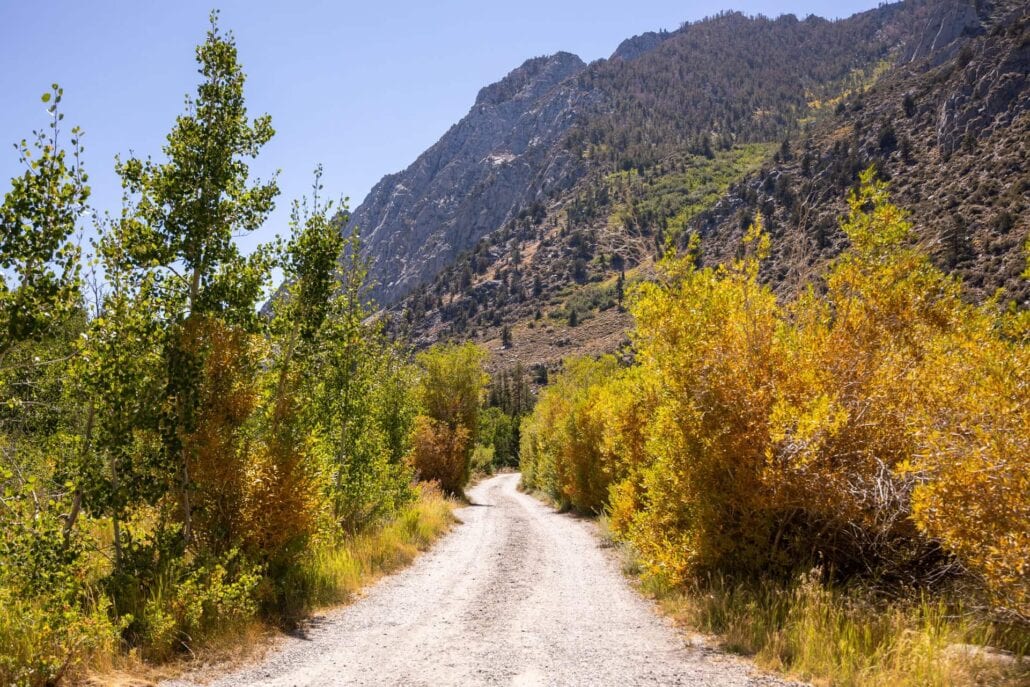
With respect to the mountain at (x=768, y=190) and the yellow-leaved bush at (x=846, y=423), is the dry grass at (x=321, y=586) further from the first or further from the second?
the mountain at (x=768, y=190)

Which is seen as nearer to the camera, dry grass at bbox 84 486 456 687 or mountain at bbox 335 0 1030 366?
dry grass at bbox 84 486 456 687

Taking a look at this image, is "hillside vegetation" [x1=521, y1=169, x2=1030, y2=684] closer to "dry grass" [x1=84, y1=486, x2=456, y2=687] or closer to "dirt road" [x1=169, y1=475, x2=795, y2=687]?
"dirt road" [x1=169, y1=475, x2=795, y2=687]

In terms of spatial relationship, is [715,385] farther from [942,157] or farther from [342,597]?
[942,157]

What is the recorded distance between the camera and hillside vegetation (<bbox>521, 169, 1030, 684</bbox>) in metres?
5.46

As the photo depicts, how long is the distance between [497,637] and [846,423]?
590cm

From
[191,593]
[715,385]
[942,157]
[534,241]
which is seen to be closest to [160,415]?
[191,593]

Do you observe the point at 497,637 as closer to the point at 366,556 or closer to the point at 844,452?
the point at 844,452

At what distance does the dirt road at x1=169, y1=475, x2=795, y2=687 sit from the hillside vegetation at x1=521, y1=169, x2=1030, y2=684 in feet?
3.62

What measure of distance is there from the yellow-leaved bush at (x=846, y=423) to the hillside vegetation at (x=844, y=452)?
1.1 inches

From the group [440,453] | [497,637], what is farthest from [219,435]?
[440,453]

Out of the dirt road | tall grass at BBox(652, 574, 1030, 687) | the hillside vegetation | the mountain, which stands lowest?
the dirt road

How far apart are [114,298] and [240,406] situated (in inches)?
91.2

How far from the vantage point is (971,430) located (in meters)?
5.51

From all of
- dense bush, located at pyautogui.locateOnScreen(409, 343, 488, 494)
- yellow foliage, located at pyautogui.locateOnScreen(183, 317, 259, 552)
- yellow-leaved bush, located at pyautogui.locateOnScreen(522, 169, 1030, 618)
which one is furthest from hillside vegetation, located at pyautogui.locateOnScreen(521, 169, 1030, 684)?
dense bush, located at pyautogui.locateOnScreen(409, 343, 488, 494)
